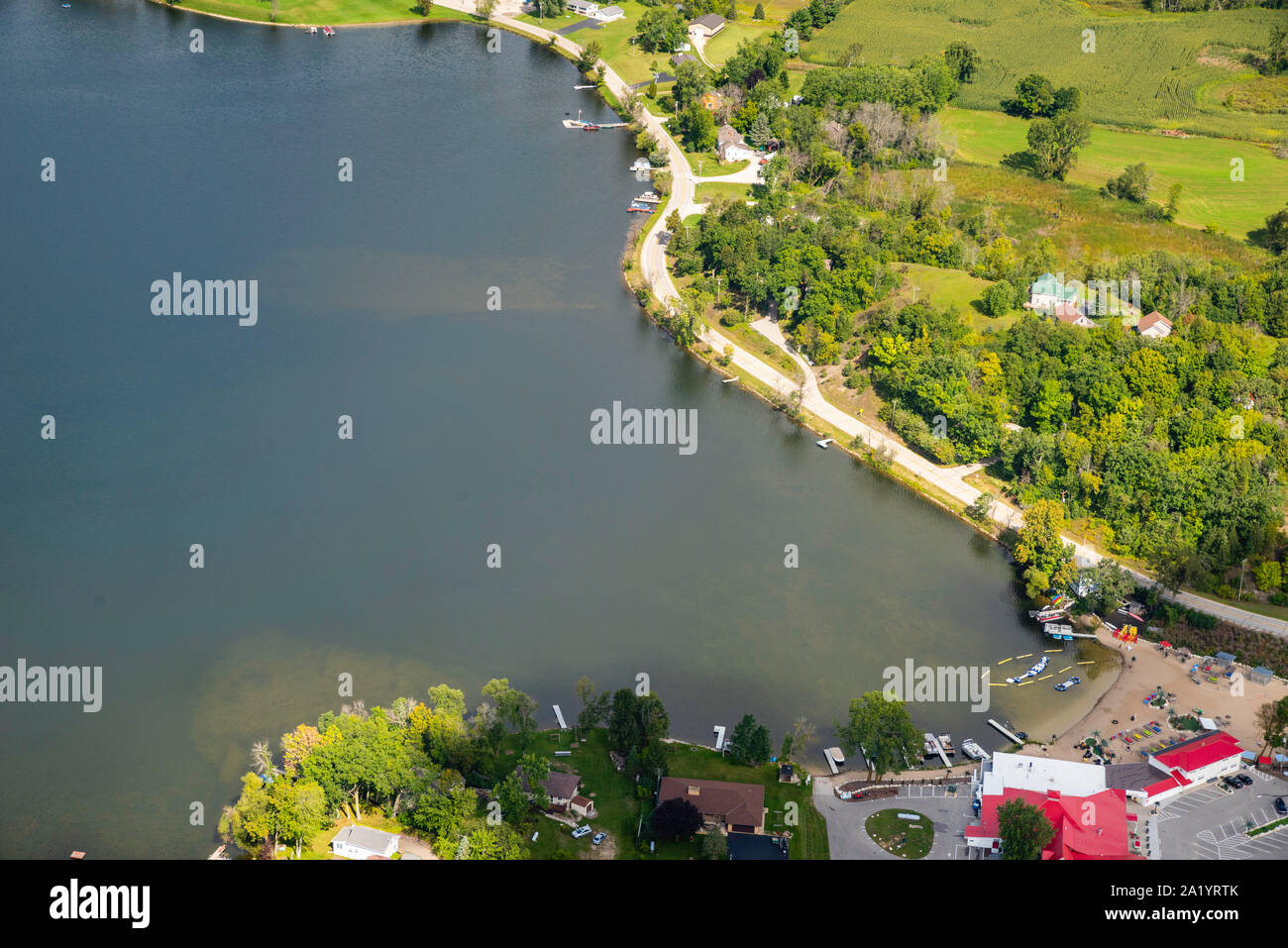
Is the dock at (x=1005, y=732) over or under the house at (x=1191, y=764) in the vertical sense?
under

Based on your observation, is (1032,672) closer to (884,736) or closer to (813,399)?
(884,736)

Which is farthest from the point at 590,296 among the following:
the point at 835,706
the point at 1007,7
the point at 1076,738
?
the point at 1007,7

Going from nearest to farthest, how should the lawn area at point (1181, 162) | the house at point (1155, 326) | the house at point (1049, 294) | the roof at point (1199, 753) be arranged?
the roof at point (1199, 753) → the house at point (1155, 326) → the house at point (1049, 294) → the lawn area at point (1181, 162)

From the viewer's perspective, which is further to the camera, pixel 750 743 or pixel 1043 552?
pixel 1043 552

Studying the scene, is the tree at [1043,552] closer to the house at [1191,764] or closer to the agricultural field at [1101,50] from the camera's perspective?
the house at [1191,764]

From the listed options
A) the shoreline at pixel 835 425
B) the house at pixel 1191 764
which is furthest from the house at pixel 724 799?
the shoreline at pixel 835 425

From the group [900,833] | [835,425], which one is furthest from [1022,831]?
[835,425]

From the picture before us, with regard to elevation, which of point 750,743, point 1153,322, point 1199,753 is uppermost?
point 1153,322
